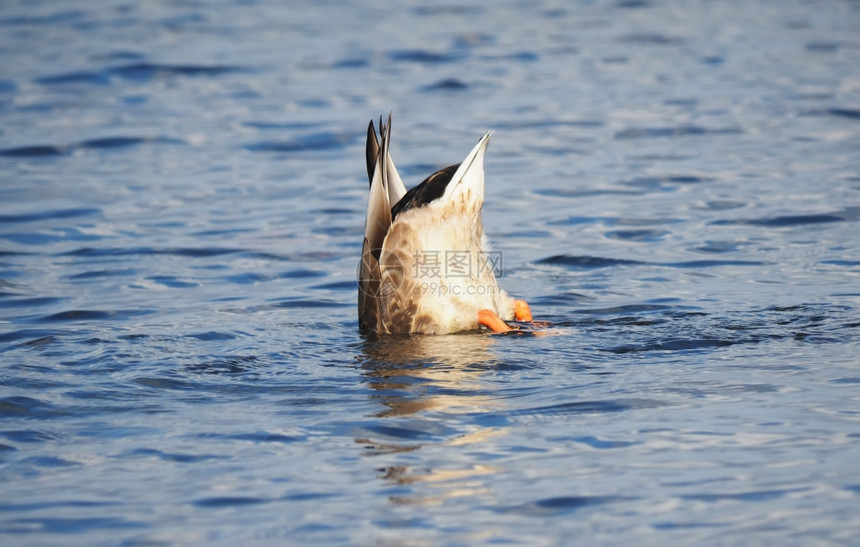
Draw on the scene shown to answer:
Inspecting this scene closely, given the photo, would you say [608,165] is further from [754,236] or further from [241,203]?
[241,203]

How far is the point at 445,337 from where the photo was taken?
258 inches

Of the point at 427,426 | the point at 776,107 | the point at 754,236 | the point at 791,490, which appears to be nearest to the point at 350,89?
the point at 776,107

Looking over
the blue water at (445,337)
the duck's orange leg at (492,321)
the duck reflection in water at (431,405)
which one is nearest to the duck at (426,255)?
the duck's orange leg at (492,321)

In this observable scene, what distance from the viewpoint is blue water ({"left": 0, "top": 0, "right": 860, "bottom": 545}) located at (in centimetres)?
418

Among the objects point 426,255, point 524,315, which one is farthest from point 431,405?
point 524,315

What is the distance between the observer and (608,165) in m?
11.1

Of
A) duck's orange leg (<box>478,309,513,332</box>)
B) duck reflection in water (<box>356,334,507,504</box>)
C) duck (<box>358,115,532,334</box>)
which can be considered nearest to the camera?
duck reflection in water (<box>356,334,507,504</box>)

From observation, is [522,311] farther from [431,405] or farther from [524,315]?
[431,405]

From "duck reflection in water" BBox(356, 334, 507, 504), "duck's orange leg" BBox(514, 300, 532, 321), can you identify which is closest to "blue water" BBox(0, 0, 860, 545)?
"duck reflection in water" BBox(356, 334, 507, 504)

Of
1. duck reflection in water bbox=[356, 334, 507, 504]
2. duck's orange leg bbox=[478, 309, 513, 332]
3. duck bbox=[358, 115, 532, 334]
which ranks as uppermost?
duck bbox=[358, 115, 532, 334]

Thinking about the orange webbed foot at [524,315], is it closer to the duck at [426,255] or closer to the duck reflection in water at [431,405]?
the duck at [426,255]

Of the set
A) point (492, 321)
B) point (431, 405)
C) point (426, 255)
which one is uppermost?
point (426, 255)

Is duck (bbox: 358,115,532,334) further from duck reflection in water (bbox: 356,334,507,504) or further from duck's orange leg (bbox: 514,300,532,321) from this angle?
duck reflection in water (bbox: 356,334,507,504)

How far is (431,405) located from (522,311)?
1747mm
